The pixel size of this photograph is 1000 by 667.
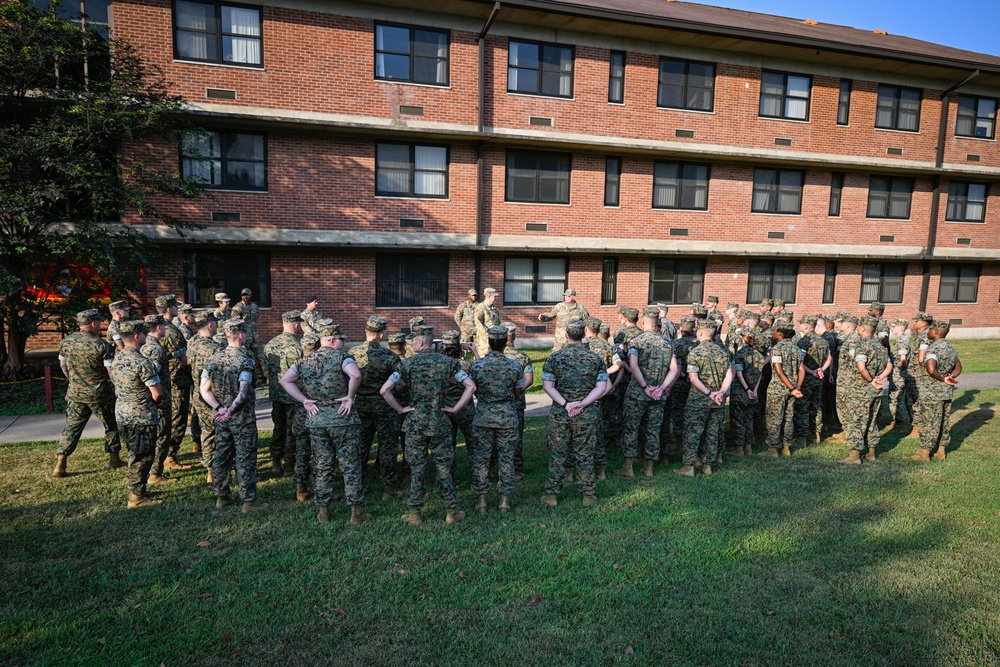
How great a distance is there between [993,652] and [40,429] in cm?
1286

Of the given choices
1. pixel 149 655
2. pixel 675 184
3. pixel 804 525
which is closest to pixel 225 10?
pixel 675 184

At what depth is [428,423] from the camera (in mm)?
6281

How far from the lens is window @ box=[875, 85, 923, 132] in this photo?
20234mm

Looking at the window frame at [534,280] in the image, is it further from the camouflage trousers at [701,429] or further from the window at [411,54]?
the camouflage trousers at [701,429]

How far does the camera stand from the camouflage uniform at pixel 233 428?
255 inches

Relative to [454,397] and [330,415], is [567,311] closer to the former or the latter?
[454,397]

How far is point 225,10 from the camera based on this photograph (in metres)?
14.3

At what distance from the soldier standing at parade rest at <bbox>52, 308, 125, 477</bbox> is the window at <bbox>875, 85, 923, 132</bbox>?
80.4ft

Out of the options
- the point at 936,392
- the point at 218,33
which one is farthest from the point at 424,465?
the point at 218,33

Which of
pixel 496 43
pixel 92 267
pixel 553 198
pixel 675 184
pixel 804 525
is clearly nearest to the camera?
pixel 804 525

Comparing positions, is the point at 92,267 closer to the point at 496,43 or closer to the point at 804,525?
the point at 496,43

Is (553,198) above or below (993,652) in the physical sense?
above

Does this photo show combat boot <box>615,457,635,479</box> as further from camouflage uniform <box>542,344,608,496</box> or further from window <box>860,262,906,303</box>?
window <box>860,262,906,303</box>

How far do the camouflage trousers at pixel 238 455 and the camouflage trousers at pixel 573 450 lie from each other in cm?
358
